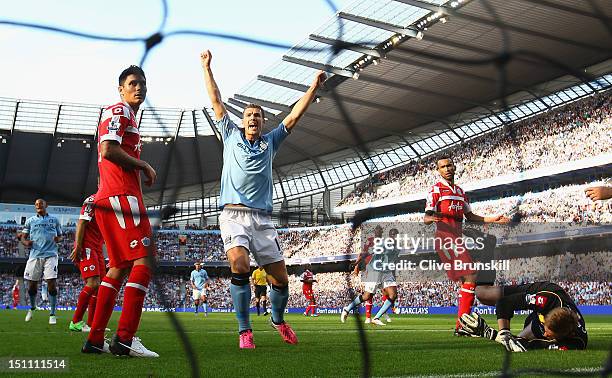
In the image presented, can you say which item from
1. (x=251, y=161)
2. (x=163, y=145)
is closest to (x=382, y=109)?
(x=163, y=145)

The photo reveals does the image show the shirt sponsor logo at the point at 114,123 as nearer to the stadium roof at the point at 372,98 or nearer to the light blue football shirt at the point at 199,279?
the stadium roof at the point at 372,98

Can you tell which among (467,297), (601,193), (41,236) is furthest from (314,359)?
(41,236)

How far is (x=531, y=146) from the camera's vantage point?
98.5 ft

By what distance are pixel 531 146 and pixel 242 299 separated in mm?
26915

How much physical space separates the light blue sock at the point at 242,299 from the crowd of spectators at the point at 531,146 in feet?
68.2

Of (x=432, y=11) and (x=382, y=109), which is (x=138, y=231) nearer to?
(x=432, y=11)

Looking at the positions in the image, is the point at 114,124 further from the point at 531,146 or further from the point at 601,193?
the point at 531,146

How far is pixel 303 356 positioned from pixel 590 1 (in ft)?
73.7

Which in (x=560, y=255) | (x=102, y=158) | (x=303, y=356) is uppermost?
(x=560, y=255)

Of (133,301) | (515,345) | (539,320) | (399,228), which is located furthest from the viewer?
(399,228)

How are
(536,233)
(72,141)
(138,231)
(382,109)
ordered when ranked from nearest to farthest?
1. (138,231)
2. (536,233)
3. (382,109)
4. (72,141)

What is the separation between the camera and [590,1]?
76.9 feet

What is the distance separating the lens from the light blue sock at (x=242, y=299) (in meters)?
Answer: 5.26

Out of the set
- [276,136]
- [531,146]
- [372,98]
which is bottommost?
[276,136]
